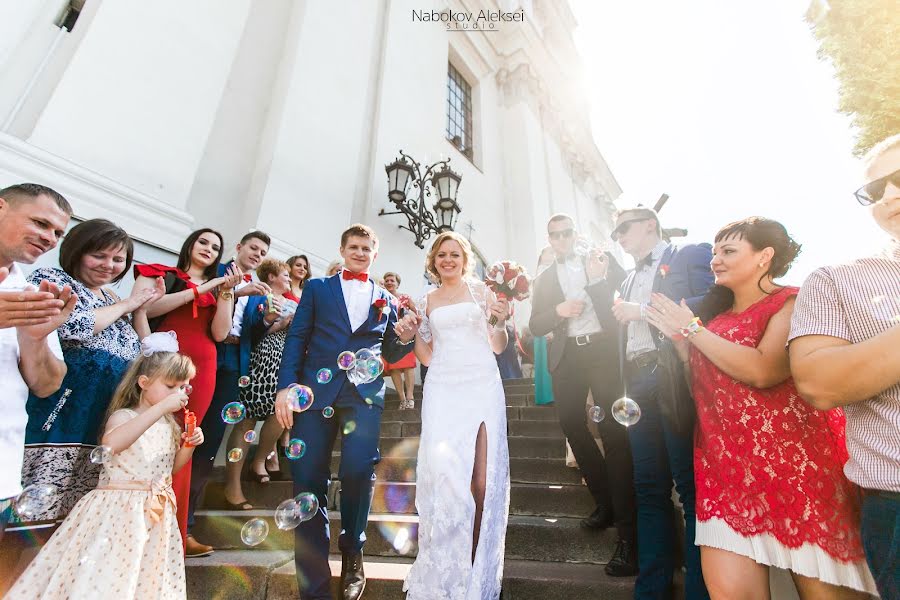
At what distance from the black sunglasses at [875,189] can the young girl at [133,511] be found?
9.71 feet

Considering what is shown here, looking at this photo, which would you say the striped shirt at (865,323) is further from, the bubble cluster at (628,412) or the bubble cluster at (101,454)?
the bubble cluster at (101,454)

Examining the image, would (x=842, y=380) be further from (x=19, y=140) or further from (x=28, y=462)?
(x=19, y=140)

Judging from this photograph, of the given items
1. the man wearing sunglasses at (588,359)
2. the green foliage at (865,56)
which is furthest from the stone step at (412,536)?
the green foliage at (865,56)

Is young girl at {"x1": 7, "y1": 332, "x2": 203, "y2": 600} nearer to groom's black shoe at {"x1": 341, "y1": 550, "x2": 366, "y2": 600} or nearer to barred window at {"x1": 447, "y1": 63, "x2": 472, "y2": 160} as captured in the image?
groom's black shoe at {"x1": 341, "y1": 550, "x2": 366, "y2": 600}

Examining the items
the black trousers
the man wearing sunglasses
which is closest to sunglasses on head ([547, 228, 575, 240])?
the man wearing sunglasses

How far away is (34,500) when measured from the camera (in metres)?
1.89

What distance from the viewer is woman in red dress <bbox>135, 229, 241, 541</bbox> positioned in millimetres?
2850

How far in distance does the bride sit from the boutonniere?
0.21 meters

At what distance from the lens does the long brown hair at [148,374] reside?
2.24 m

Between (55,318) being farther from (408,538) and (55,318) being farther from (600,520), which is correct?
(600,520)

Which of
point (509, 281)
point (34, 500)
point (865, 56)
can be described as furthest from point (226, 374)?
point (865, 56)

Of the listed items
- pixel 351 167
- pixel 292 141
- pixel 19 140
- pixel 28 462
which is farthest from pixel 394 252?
pixel 28 462

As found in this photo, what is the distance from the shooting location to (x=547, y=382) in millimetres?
5152

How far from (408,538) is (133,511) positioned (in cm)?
167
